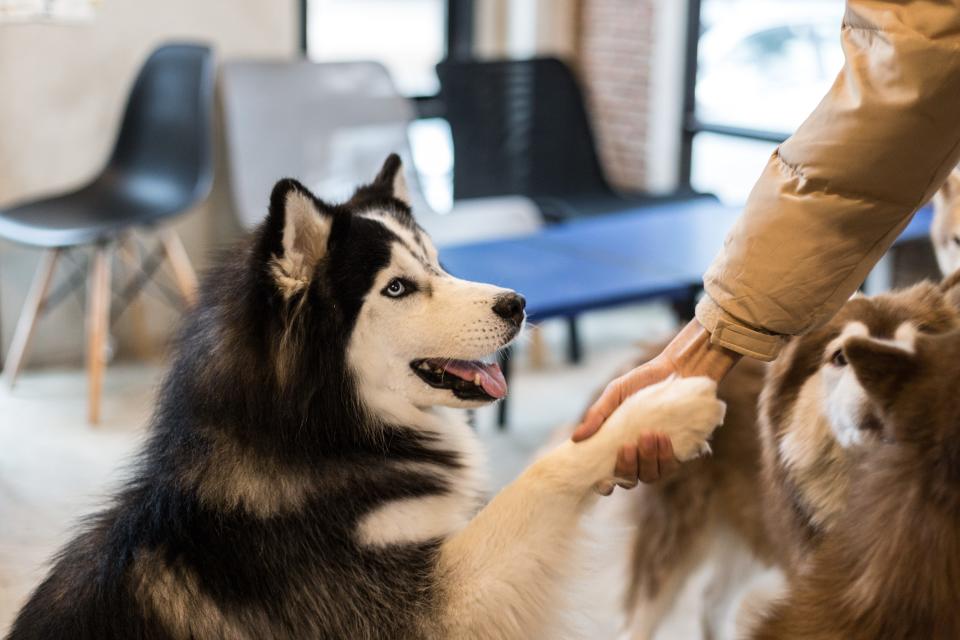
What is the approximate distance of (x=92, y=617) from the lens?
1.28 m

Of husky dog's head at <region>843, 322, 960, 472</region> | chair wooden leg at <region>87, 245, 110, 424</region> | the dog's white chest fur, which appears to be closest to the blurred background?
chair wooden leg at <region>87, 245, 110, 424</region>

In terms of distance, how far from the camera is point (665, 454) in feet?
4.38

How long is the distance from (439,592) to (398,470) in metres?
0.18

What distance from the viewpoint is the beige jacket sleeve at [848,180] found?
1.15m

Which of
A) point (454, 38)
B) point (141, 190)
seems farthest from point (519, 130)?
point (141, 190)

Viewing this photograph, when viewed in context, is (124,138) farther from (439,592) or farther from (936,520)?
(936,520)

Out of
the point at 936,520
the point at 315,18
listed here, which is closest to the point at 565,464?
the point at 936,520

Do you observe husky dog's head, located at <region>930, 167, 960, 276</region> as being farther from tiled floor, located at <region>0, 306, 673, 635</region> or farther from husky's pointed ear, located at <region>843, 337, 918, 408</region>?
husky's pointed ear, located at <region>843, 337, 918, 408</region>

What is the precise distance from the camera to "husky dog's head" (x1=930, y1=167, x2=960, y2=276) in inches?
80.9

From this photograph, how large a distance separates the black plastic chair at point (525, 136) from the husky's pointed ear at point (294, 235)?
10.7ft

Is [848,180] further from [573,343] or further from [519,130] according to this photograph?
[519,130]

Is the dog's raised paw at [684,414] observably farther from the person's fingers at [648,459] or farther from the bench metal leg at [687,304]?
the bench metal leg at [687,304]

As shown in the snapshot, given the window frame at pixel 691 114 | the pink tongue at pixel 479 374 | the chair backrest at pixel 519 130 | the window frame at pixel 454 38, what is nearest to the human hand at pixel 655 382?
the pink tongue at pixel 479 374

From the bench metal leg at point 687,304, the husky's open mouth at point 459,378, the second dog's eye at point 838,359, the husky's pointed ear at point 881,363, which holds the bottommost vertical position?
the bench metal leg at point 687,304
